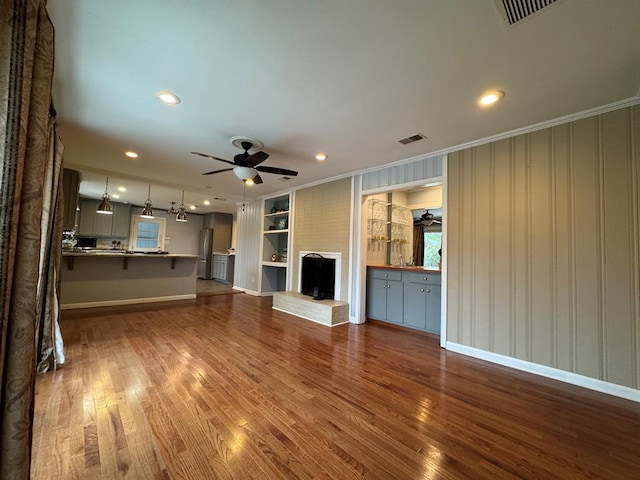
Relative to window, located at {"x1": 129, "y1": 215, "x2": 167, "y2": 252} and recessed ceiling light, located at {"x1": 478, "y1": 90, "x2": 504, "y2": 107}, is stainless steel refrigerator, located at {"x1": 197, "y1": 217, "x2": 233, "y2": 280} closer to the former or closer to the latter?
window, located at {"x1": 129, "y1": 215, "x2": 167, "y2": 252}

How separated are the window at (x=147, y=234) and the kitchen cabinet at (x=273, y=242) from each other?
176 inches

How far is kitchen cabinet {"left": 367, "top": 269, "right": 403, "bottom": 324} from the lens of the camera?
14.0ft

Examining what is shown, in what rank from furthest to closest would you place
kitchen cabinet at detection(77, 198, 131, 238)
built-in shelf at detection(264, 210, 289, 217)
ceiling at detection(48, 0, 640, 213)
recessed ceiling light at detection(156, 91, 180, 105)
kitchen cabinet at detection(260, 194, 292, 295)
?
kitchen cabinet at detection(77, 198, 131, 238), kitchen cabinet at detection(260, 194, 292, 295), built-in shelf at detection(264, 210, 289, 217), recessed ceiling light at detection(156, 91, 180, 105), ceiling at detection(48, 0, 640, 213)

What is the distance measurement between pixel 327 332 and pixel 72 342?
10.4 feet

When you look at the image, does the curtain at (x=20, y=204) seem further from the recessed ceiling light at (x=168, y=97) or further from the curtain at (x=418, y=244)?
the curtain at (x=418, y=244)

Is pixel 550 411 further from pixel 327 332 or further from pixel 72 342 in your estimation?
pixel 72 342

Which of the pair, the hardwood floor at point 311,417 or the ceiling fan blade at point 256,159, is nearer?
the hardwood floor at point 311,417

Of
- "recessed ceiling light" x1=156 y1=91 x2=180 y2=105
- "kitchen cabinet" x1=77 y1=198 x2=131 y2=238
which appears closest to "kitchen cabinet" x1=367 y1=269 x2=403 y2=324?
"recessed ceiling light" x1=156 y1=91 x2=180 y2=105

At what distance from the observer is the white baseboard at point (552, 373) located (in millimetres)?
2314

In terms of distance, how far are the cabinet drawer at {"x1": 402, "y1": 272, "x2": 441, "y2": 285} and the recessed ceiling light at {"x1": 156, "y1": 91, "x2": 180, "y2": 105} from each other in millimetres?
3679

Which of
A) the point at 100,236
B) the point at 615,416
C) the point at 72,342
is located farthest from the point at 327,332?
the point at 100,236

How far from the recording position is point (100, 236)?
7898 mm

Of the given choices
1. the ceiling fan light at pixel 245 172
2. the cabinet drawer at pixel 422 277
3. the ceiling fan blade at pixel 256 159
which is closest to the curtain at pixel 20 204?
the ceiling fan blade at pixel 256 159

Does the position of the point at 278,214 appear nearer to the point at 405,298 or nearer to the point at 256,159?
the point at 256,159
